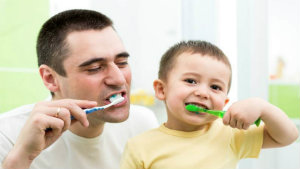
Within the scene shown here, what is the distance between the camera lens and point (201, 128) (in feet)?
3.35

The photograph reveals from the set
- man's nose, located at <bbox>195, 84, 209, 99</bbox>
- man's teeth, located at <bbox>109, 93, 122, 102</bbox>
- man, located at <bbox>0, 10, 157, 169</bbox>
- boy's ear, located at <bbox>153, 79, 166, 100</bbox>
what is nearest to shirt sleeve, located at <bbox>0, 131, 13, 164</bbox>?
man, located at <bbox>0, 10, 157, 169</bbox>

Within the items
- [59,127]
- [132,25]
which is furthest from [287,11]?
[59,127]

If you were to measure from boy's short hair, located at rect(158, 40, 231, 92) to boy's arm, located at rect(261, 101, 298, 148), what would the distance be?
7.0 inches

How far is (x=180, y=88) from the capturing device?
969 mm

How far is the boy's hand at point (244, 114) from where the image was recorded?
88 centimetres

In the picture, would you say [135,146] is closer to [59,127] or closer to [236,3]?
[59,127]

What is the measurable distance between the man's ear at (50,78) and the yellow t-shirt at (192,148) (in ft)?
1.27

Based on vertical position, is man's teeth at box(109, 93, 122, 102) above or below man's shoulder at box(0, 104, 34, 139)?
above

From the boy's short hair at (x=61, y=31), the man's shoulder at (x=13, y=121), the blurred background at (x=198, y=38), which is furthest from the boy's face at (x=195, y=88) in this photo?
the blurred background at (x=198, y=38)

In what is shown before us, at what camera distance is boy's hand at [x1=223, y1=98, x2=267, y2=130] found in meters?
0.88

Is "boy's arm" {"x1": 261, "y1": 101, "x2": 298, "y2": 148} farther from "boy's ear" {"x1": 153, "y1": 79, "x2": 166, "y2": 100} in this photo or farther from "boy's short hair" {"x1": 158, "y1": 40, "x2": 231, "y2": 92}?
"boy's ear" {"x1": 153, "y1": 79, "x2": 166, "y2": 100}

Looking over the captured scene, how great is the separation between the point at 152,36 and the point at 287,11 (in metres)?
0.92

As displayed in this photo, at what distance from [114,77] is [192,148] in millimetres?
338

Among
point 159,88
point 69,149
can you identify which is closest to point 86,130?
point 69,149
